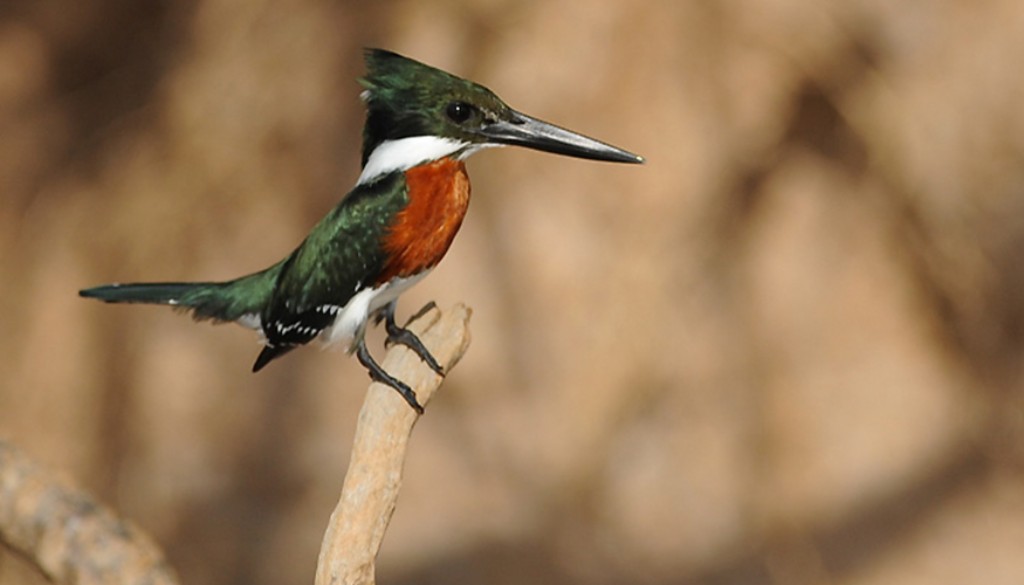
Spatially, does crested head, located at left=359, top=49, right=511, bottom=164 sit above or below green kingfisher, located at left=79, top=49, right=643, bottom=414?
above

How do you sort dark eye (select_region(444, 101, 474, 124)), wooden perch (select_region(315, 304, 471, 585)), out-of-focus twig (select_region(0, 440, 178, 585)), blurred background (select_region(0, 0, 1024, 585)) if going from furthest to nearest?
blurred background (select_region(0, 0, 1024, 585)), out-of-focus twig (select_region(0, 440, 178, 585)), wooden perch (select_region(315, 304, 471, 585)), dark eye (select_region(444, 101, 474, 124))

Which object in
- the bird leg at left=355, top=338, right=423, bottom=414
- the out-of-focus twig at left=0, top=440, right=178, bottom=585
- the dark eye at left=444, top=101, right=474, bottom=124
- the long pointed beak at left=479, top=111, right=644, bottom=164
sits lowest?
the out-of-focus twig at left=0, top=440, right=178, bottom=585

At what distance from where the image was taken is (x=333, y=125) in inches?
98.0

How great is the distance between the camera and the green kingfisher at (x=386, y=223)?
0.98 m

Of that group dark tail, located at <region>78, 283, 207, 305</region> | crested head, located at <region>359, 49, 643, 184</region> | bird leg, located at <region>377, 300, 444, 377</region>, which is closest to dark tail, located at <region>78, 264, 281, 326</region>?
dark tail, located at <region>78, 283, 207, 305</region>

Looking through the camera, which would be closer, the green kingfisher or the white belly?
the green kingfisher

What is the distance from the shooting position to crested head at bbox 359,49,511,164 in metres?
0.98

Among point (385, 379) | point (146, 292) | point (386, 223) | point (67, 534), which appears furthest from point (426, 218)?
point (67, 534)

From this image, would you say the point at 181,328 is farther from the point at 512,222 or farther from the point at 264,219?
the point at 512,222

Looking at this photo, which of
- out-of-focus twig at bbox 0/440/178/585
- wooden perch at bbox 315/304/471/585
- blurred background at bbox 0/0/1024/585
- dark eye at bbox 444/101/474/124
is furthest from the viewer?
blurred background at bbox 0/0/1024/585

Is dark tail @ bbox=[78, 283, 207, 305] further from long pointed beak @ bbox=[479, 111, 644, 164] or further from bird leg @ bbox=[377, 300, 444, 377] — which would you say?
long pointed beak @ bbox=[479, 111, 644, 164]

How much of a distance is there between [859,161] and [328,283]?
5.20 ft

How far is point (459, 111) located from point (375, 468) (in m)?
0.29

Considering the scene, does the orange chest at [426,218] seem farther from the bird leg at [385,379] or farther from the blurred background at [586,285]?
the blurred background at [586,285]
